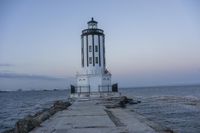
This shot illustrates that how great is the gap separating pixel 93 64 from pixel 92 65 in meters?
0.18

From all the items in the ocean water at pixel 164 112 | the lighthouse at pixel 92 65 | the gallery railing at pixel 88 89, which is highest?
the lighthouse at pixel 92 65

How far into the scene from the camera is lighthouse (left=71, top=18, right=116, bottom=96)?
42562mm

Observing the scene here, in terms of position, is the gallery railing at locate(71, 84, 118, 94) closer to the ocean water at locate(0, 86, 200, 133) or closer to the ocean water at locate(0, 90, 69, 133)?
the ocean water at locate(0, 86, 200, 133)

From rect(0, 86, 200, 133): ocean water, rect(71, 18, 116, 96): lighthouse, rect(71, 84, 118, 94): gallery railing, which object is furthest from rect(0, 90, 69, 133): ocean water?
rect(71, 18, 116, 96): lighthouse

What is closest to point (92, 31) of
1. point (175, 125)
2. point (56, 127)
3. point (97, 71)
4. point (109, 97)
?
point (97, 71)

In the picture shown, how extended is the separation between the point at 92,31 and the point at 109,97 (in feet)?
28.7

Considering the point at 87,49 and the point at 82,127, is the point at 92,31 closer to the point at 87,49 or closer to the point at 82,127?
the point at 87,49

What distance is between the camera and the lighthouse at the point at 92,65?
42.6 metres

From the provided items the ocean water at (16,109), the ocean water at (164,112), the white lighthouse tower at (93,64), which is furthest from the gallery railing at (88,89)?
the ocean water at (16,109)

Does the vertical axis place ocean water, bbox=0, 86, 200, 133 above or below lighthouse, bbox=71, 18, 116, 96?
below


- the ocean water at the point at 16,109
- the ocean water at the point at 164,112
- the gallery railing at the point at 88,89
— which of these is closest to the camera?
the ocean water at the point at 164,112

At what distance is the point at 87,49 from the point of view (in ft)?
142

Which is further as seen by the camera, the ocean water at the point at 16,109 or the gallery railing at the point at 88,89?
the gallery railing at the point at 88,89

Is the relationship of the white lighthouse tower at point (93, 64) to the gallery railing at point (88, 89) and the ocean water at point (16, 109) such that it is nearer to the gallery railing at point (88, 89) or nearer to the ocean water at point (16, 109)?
the gallery railing at point (88, 89)
